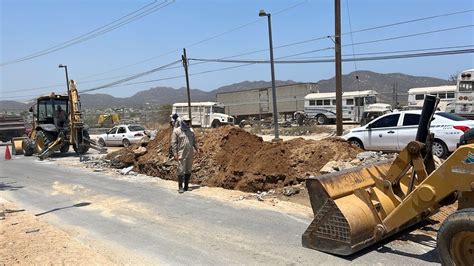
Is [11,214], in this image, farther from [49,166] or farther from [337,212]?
[49,166]

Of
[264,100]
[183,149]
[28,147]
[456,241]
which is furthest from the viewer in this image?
[264,100]

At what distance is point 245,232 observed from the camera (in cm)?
760

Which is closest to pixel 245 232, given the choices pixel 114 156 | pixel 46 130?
pixel 114 156

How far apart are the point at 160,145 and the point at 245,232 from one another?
30.3ft

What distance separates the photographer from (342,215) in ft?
19.5

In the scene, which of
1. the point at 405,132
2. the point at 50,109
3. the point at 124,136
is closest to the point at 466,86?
the point at 405,132

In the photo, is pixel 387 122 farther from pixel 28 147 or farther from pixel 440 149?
pixel 28 147

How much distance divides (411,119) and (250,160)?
5.82m

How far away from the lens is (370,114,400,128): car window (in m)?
15.6

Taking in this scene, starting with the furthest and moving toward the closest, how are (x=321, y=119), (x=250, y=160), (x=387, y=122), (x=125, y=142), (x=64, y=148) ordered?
(x=321, y=119) < (x=125, y=142) < (x=64, y=148) < (x=387, y=122) < (x=250, y=160)

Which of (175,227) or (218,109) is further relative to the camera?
(218,109)

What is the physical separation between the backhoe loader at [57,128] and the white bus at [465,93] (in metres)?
16.7

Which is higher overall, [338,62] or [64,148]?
[338,62]

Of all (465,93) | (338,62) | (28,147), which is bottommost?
(28,147)
